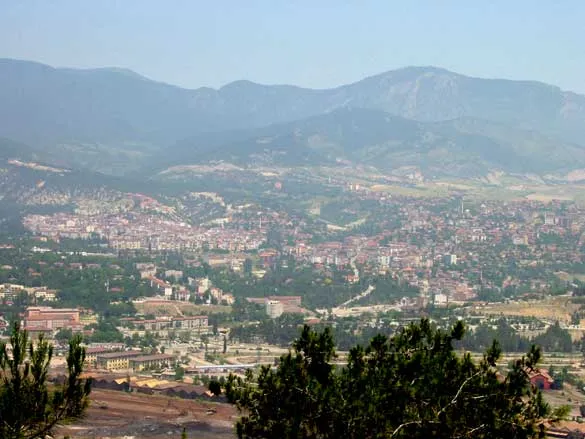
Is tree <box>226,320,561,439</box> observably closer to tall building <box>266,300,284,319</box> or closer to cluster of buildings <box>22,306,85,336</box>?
cluster of buildings <box>22,306,85,336</box>

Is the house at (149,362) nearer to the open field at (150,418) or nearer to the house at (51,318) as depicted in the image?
the open field at (150,418)

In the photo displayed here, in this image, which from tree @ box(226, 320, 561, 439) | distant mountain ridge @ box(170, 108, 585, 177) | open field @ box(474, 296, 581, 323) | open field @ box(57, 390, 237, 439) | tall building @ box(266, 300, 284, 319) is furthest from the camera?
distant mountain ridge @ box(170, 108, 585, 177)

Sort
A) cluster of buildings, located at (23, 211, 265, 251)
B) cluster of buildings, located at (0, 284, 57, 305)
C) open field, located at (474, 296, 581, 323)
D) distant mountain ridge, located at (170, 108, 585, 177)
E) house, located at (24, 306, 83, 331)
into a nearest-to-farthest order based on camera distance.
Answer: house, located at (24, 306, 83, 331)
open field, located at (474, 296, 581, 323)
cluster of buildings, located at (0, 284, 57, 305)
cluster of buildings, located at (23, 211, 265, 251)
distant mountain ridge, located at (170, 108, 585, 177)

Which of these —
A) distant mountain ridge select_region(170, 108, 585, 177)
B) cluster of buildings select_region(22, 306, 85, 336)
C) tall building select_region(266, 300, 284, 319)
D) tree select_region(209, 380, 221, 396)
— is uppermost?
distant mountain ridge select_region(170, 108, 585, 177)

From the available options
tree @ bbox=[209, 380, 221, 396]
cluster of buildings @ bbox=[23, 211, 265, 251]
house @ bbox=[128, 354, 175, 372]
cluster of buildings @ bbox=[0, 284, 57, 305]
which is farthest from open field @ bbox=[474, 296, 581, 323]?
tree @ bbox=[209, 380, 221, 396]

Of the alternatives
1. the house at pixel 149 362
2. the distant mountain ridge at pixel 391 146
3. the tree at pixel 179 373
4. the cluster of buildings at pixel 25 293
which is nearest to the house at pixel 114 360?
the house at pixel 149 362

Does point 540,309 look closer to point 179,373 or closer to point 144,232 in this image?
point 179,373

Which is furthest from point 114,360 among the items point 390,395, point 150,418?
point 390,395

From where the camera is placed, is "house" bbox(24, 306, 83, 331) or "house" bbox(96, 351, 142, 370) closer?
"house" bbox(96, 351, 142, 370)
